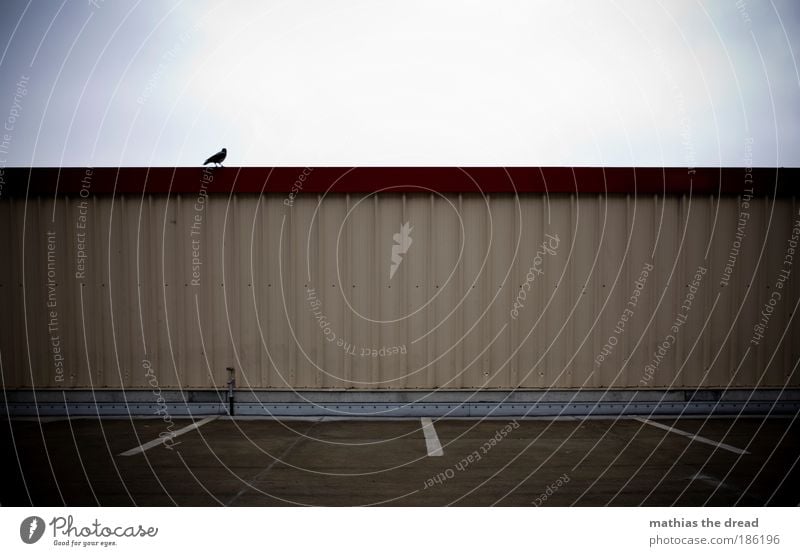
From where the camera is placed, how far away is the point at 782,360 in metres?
7.65

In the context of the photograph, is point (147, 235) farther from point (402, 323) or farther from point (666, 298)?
point (666, 298)

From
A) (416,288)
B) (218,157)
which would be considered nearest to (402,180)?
(416,288)

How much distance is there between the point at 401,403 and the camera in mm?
7535

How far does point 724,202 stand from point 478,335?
4149 millimetres

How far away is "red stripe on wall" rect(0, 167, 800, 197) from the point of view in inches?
295

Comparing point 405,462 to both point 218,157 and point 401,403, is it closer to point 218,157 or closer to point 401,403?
point 401,403

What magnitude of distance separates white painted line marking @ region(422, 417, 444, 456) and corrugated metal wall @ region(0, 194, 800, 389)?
0.66 metres

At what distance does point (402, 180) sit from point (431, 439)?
11.9 ft

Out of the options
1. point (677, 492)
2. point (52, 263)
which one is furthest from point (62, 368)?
point (677, 492)

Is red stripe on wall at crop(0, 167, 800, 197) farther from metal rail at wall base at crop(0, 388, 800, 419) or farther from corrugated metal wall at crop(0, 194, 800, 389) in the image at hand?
metal rail at wall base at crop(0, 388, 800, 419)

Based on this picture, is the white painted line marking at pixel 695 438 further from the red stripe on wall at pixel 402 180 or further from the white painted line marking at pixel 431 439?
the red stripe on wall at pixel 402 180

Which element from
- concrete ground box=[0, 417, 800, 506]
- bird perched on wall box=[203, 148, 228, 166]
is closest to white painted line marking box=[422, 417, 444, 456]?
concrete ground box=[0, 417, 800, 506]

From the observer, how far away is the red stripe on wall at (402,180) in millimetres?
7500
